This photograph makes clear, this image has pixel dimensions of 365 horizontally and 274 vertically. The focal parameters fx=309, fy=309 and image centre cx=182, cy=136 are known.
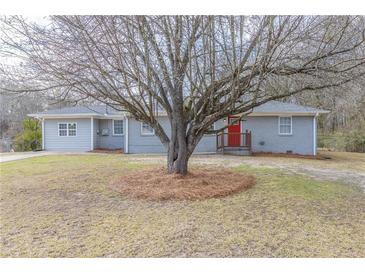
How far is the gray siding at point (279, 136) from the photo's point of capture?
601 inches

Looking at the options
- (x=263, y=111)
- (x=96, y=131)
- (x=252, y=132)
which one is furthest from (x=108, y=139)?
(x=263, y=111)

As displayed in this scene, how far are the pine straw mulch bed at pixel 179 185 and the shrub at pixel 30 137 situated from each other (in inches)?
525

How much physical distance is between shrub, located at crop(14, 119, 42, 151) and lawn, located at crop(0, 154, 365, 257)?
1262cm

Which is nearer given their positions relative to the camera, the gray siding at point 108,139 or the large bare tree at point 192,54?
the large bare tree at point 192,54

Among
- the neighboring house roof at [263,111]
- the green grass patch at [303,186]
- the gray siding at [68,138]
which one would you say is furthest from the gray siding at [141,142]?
the green grass patch at [303,186]

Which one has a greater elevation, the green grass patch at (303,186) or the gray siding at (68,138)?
the gray siding at (68,138)

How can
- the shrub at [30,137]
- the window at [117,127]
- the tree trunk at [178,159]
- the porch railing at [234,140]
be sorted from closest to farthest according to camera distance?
the tree trunk at [178,159] < the porch railing at [234,140] < the window at [117,127] < the shrub at [30,137]

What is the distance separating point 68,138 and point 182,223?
46.0ft

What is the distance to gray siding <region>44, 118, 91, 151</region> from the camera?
663 inches

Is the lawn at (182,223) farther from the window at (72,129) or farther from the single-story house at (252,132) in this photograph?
the window at (72,129)

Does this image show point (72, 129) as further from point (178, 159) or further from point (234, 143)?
point (178, 159)

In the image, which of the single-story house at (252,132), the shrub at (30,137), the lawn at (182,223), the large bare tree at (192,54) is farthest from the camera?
the shrub at (30,137)

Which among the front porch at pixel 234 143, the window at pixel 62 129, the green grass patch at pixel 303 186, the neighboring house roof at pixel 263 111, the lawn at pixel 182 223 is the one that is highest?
the neighboring house roof at pixel 263 111
